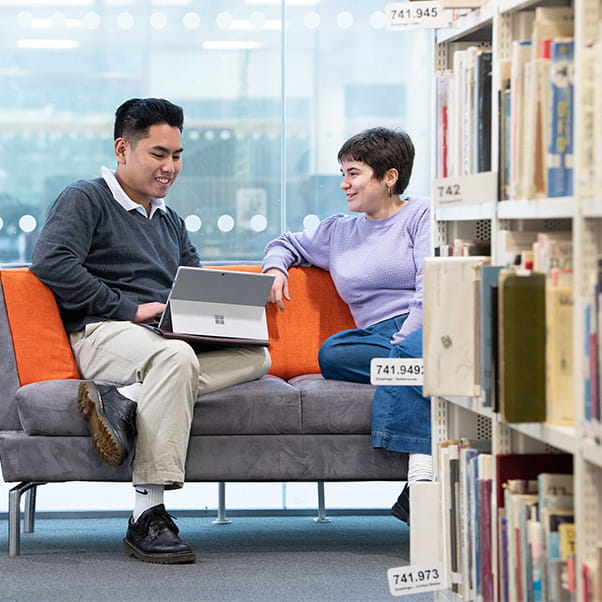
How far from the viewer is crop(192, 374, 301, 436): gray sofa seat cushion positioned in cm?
303

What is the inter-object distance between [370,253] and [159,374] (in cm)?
82

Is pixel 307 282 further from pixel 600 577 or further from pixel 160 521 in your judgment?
pixel 600 577

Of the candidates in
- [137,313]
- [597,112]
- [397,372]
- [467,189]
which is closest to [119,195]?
[137,313]

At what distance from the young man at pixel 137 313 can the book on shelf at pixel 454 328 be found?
3.78 feet

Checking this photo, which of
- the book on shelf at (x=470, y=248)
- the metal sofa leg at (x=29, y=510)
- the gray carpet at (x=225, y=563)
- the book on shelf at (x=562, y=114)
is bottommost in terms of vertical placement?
the gray carpet at (x=225, y=563)

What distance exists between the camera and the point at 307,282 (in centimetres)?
361

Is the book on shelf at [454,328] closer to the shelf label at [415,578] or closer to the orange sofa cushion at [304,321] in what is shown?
the shelf label at [415,578]

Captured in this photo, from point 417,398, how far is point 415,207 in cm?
72

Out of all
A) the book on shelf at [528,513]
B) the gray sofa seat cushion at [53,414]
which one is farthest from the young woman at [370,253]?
the book on shelf at [528,513]

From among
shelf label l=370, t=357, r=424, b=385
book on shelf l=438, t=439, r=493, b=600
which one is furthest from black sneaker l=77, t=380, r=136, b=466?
Result: book on shelf l=438, t=439, r=493, b=600

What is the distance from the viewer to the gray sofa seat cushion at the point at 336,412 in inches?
120

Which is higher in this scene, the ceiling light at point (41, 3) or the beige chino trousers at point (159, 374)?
the ceiling light at point (41, 3)

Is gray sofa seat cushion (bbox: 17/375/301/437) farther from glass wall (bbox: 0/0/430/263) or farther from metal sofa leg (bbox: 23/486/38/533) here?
glass wall (bbox: 0/0/430/263)

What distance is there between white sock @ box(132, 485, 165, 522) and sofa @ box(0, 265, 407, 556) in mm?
87
